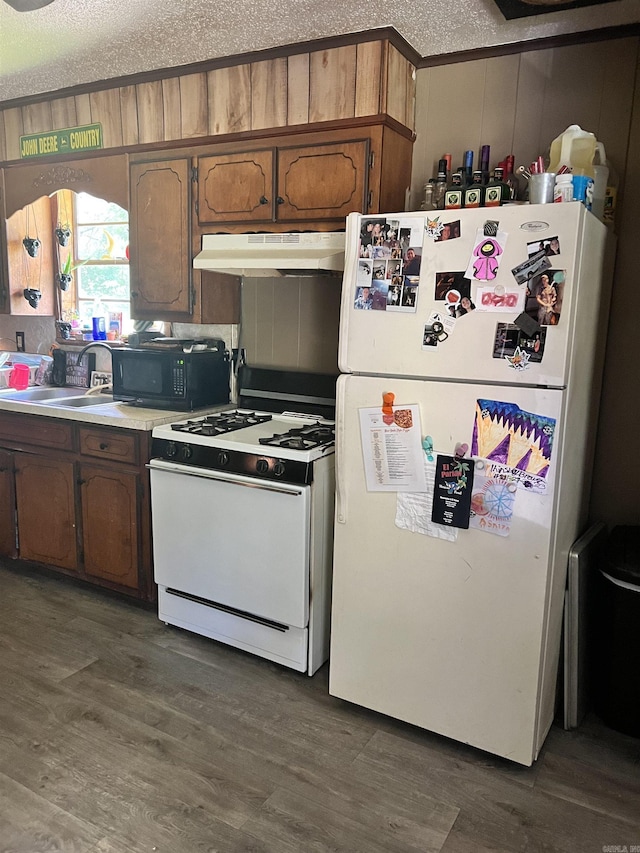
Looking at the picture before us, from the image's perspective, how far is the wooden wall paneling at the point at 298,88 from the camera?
254 centimetres

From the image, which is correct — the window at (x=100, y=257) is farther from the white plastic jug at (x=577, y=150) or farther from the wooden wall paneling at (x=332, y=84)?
the white plastic jug at (x=577, y=150)

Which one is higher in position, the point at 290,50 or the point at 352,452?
the point at 290,50

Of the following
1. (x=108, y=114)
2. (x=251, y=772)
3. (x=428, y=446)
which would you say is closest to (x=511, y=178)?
(x=428, y=446)

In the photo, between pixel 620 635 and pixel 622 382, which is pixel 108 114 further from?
pixel 620 635

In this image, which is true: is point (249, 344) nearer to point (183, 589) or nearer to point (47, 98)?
point (183, 589)

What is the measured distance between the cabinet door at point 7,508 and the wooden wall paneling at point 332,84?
7.28ft

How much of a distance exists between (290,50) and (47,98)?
4.97 ft

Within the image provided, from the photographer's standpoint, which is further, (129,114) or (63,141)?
(63,141)

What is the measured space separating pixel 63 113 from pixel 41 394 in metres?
1.51

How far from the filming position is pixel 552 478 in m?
1.78

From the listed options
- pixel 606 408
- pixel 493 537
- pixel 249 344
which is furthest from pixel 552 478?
pixel 249 344

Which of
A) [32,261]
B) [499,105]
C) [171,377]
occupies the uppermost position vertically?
[499,105]

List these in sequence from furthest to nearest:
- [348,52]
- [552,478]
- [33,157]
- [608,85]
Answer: [33,157] < [348,52] < [608,85] < [552,478]

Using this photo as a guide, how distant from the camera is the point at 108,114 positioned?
10.1ft
